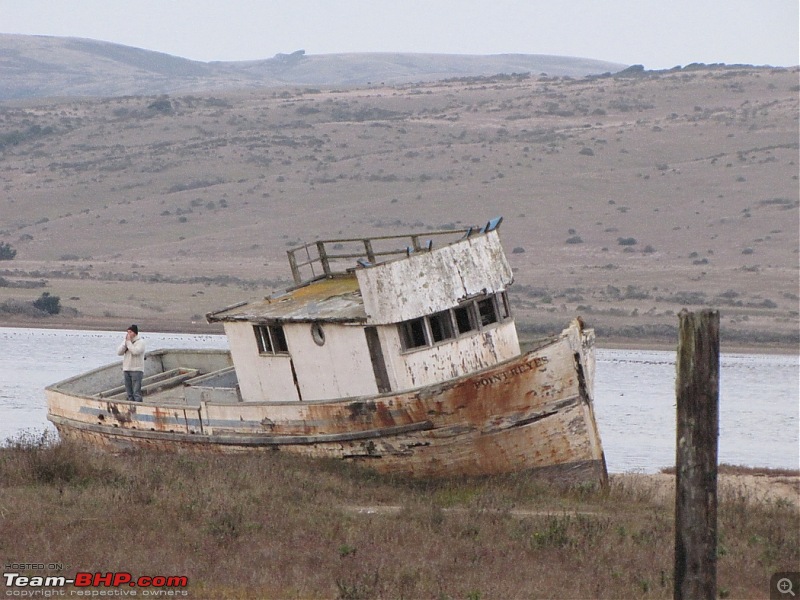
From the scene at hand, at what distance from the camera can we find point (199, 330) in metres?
42.2

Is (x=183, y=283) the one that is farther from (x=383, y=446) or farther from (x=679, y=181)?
(x=383, y=446)

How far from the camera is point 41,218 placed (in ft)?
222

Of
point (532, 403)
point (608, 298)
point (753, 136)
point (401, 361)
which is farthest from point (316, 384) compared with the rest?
point (753, 136)

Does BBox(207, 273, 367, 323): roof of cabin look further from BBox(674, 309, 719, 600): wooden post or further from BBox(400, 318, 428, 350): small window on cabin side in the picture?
BBox(674, 309, 719, 600): wooden post

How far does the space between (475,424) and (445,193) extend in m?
49.9

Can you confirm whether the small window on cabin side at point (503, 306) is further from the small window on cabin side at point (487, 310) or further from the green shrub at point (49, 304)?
the green shrub at point (49, 304)

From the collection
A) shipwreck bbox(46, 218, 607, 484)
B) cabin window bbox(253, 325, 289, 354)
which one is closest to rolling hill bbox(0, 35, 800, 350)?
shipwreck bbox(46, 218, 607, 484)

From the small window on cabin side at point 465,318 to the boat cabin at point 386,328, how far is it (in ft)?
0.05

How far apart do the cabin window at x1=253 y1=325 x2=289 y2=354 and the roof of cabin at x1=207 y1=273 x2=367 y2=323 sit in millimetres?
223

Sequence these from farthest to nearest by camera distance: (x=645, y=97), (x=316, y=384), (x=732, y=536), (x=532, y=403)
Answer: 1. (x=645, y=97)
2. (x=316, y=384)
3. (x=532, y=403)
4. (x=732, y=536)

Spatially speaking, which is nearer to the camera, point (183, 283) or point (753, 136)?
point (183, 283)

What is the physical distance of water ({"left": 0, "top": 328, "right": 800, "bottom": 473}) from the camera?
2623 cm

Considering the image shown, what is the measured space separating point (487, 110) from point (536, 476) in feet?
266

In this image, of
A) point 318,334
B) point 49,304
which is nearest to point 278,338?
point 318,334
